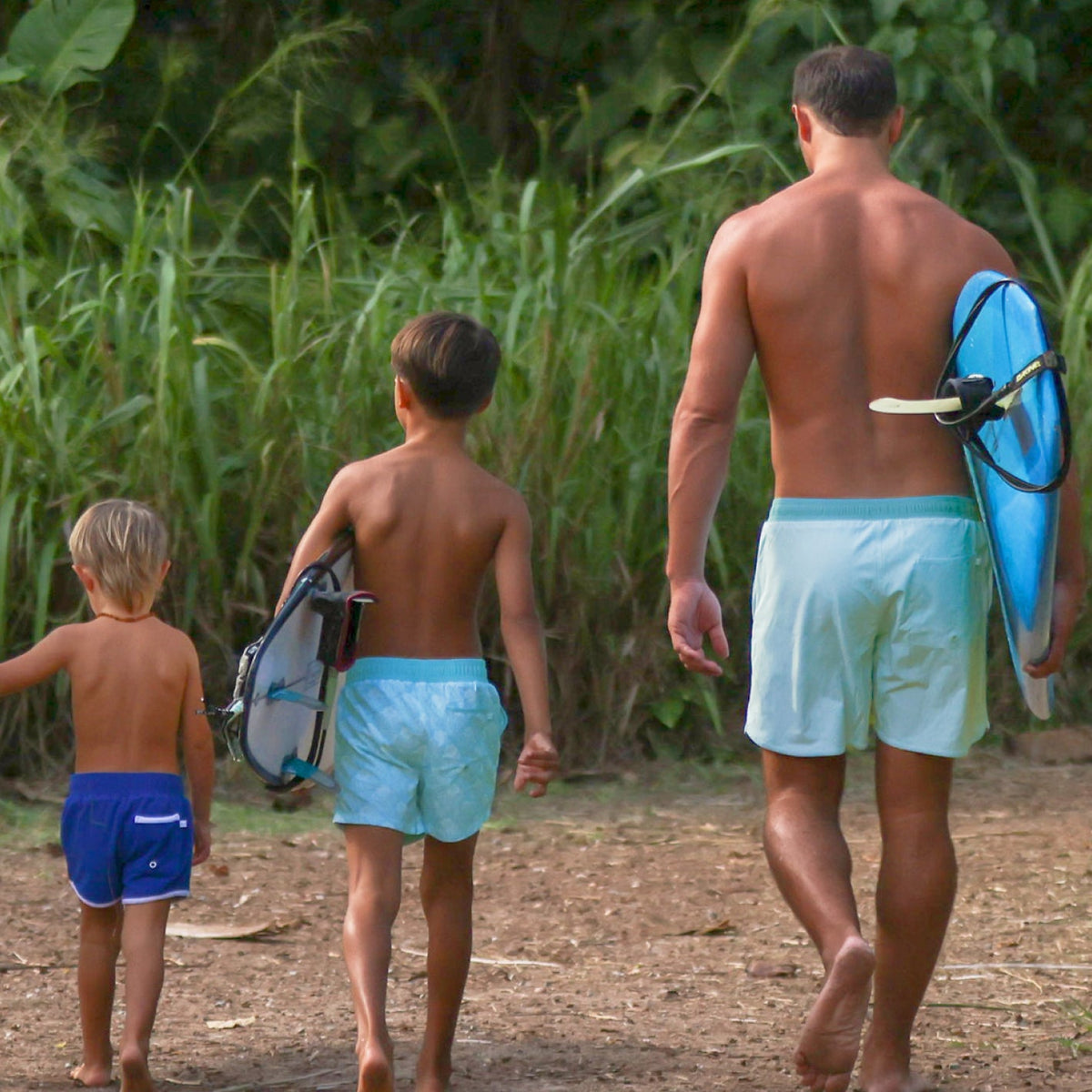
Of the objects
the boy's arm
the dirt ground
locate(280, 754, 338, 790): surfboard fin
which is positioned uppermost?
the boy's arm

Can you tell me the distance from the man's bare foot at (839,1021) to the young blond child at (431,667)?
53cm

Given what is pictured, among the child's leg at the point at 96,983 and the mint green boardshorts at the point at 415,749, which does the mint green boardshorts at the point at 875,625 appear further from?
the child's leg at the point at 96,983

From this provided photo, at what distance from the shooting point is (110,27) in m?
6.92

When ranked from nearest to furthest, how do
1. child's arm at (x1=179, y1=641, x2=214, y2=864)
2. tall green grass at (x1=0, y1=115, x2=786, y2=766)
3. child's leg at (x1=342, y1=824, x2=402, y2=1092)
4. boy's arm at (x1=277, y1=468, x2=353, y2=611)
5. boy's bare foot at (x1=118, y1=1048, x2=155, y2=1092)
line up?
child's leg at (x1=342, y1=824, x2=402, y2=1092)
boy's bare foot at (x1=118, y1=1048, x2=155, y2=1092)
boy's arm at (x1=277, y1=468, x2=353, y2=611)
child's arm at (x1=179, y1=641, x2=214, y2=864)
tall green grass at (x1=0, y1=115, x2=786, y2=766)

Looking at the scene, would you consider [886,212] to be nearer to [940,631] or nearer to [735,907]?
[940,631]

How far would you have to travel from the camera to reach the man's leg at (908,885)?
2701 millimetres

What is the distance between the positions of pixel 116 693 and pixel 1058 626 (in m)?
1.43

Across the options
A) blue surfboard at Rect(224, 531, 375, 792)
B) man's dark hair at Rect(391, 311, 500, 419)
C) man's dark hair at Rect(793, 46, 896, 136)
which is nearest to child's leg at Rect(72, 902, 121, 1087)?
blue surfboard at Rect(224, 531, 375, 792)

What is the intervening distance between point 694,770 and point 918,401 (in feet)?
9.64

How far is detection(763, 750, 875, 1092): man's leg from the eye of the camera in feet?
8.03

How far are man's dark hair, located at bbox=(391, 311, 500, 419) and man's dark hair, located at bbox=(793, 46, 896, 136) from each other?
622 millimetres

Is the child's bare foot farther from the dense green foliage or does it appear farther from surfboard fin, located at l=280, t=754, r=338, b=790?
the dense green foliage

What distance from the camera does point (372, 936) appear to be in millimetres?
2697

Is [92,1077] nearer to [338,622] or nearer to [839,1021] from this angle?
[338,622]
